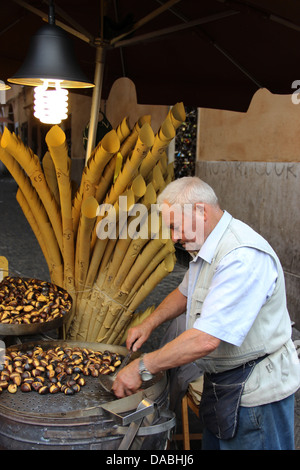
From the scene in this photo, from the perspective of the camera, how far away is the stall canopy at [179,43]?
307cm

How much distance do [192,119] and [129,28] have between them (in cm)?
448

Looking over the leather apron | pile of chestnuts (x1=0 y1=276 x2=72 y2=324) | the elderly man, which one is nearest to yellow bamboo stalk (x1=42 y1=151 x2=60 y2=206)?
pile of chestnuts (x1=0 y1=276 x2=72 y2=324)

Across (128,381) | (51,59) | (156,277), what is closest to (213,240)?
(128,381)

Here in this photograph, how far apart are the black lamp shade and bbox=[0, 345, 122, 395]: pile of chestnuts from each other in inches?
52.5

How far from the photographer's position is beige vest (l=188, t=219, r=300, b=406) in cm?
173

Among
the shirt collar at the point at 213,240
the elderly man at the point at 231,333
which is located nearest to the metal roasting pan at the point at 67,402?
the elderly man at the point at 231,333

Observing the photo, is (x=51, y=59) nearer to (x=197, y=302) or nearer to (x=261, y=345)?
(x=197, y=302)

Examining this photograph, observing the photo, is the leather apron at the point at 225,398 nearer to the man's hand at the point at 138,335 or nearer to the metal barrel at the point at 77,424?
the metal barrel at the point at 77,424

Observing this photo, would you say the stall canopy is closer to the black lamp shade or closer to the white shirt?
the black lamp shade

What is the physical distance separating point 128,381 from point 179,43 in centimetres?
308

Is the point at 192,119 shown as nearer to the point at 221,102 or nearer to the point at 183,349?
the point at 221,102

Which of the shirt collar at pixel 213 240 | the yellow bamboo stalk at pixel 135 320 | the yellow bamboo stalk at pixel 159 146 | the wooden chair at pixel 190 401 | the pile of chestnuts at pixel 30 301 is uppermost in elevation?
the yellow bamboo stalk at pixel 159 146

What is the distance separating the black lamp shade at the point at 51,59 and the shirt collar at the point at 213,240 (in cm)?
112

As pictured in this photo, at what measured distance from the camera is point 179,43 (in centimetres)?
389
